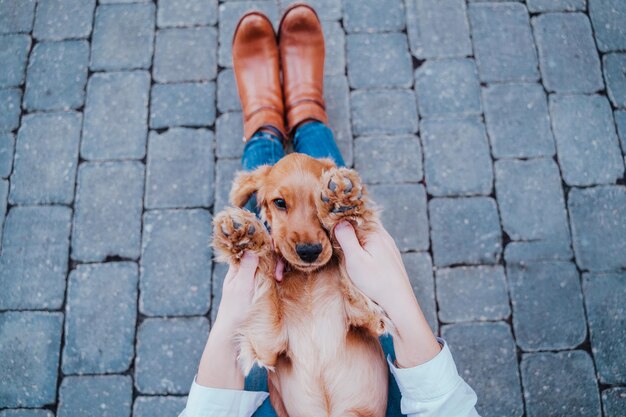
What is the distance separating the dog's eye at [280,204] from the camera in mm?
2201

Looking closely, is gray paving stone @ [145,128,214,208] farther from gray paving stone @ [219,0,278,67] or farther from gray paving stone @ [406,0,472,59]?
gray paving stone @ [406,0,472,59]

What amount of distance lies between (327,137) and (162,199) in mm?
1086

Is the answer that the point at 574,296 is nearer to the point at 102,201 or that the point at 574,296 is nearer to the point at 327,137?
the point at 327,137

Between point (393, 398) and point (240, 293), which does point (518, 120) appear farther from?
point (240, 293)

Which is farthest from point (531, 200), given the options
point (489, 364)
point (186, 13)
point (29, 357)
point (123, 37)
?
point (29, 357)

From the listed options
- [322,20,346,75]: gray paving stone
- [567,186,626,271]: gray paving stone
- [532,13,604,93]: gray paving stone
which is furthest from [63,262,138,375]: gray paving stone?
[532,13,604,93]: gray paving stone

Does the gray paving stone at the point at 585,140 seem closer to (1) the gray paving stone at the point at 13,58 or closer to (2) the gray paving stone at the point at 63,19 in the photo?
(2) the gray paving stone at the point at 63,19

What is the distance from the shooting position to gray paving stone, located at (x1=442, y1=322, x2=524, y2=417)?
289 centimetres

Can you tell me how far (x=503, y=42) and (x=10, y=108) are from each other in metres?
3.23

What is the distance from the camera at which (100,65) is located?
10.8 ft

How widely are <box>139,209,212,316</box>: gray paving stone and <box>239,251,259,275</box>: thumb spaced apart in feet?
3.26

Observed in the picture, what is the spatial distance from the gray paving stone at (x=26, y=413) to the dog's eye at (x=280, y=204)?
1960mm

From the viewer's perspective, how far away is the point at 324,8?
10.9 feet

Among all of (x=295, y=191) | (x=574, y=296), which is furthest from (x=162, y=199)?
(x=574, y=296)
